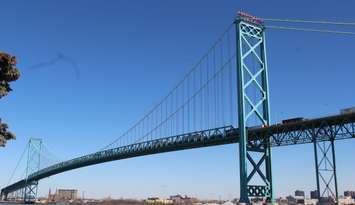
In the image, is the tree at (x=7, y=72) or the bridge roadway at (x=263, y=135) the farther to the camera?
the bridge roadway at (x=263, y=135)

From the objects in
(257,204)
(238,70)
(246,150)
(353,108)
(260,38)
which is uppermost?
(260,38)

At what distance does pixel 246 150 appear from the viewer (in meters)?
70.4

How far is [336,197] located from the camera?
6431 cm

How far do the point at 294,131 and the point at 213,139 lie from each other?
1527 cm

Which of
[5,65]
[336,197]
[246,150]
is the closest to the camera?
[5,65]

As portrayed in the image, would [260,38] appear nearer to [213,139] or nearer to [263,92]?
[263,92]

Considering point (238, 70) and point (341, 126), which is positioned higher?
point (238, 70)

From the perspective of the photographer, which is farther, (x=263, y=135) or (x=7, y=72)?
(x=263, y=135)

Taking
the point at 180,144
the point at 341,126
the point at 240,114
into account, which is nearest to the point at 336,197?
the point at 341,126

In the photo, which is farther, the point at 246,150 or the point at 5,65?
the point at 246,150

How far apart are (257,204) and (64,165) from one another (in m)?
114

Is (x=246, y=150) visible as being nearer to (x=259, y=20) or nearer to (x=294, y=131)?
(x=294, y=131)

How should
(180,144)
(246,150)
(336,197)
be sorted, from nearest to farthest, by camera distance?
(336,197)
(246,150)
(180,144)

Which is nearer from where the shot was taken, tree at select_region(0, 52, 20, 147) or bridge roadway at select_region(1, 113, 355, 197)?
tree at select_region(0, 52, 20, 147)
